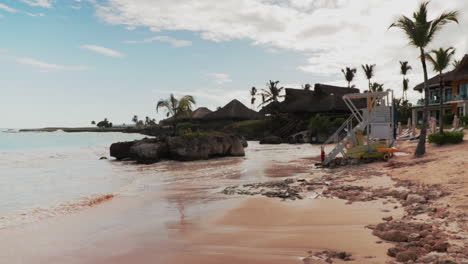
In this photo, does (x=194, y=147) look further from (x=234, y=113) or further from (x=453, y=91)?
(x=234, y=113)

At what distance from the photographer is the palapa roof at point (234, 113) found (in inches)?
2530

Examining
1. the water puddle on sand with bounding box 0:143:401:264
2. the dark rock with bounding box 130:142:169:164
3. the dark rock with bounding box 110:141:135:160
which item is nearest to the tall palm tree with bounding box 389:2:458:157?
the water puddle on sand with bounding box 0:143:401:264

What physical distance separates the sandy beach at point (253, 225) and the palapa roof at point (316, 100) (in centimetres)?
3911

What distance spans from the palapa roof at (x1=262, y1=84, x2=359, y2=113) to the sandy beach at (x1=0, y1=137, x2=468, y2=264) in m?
39.1

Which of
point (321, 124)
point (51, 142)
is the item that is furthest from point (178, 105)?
point (51, 142)

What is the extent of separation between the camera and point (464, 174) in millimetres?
8727

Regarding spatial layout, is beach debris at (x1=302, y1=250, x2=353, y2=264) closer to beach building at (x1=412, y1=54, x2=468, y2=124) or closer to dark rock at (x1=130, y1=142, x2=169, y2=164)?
dark rock at (x1=130, y1=142, x2=169, y2=164)

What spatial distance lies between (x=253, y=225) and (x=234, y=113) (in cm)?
5778

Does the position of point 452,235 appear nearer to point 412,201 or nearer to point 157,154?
point 412,201

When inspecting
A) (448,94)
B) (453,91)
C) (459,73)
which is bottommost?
(448,94)

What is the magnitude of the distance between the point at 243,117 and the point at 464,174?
5663 cm

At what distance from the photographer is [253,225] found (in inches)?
265

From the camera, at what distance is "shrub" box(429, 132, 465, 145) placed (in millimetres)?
16516

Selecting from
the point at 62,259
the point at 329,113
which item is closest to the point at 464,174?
the point at 62,259
